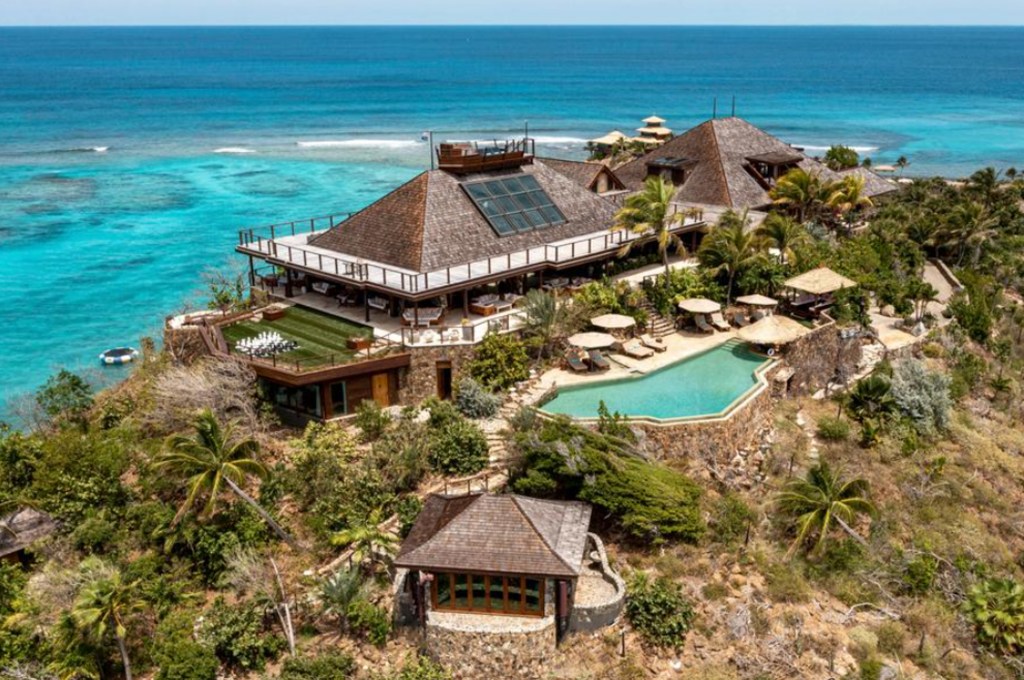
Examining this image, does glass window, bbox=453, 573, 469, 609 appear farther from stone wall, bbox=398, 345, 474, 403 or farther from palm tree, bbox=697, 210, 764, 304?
palm tree, bbox=697, 210, 764, 304

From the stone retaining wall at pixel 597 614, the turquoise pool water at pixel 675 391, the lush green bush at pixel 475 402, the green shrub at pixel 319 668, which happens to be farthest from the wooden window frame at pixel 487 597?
the lush green bush at pixel 475 402

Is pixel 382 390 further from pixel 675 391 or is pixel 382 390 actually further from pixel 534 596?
pixel 534 596

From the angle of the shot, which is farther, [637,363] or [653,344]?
[653,344]

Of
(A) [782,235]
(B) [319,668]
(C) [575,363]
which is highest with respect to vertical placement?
(A) [782,235]

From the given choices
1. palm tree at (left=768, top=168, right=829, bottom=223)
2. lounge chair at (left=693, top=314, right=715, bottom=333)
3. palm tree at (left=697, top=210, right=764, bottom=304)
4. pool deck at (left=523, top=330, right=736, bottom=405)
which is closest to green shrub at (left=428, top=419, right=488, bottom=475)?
pool deck at (left=523, top=330, right=736, bottom=405)

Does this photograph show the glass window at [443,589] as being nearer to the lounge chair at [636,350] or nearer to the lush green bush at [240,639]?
the lush green bush at [240,639]

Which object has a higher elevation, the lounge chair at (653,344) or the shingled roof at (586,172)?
the shingled roof at (586,172)

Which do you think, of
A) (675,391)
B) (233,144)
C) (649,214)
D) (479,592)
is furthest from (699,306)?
(233,144)
